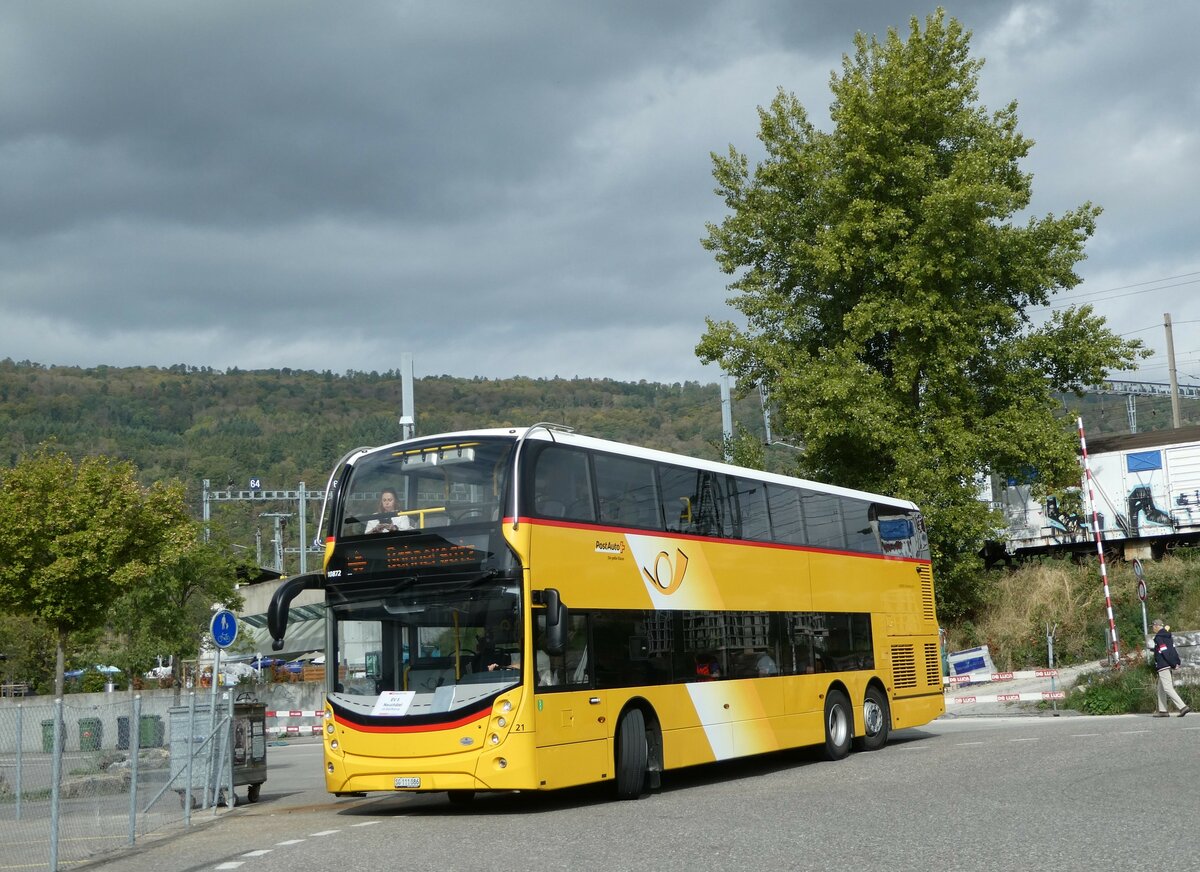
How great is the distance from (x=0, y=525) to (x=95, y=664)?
86.9 ft

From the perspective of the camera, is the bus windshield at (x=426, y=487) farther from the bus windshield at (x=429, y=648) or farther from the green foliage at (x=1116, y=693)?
the green foliage at (x=1116, y=693)

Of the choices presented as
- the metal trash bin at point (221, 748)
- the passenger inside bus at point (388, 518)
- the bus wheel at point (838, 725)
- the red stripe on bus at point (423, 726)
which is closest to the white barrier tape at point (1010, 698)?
the bus wheel at point (838, 725)

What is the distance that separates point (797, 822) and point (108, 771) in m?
7.53

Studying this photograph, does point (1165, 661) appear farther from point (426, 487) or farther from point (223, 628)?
point (223, 628)

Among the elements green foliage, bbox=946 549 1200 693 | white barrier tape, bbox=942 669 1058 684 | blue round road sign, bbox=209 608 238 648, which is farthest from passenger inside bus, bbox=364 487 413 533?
green foliage, bbox=946 549 1200 693

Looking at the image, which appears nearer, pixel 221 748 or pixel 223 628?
pixel 221 748

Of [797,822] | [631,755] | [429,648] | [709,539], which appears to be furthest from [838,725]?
[797,822]

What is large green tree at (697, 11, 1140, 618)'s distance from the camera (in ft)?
116

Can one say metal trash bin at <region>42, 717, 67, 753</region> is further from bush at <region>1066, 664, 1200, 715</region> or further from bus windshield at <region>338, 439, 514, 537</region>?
bush at <region>1066, 664, 1200, 715</region>

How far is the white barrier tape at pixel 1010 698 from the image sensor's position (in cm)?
2730

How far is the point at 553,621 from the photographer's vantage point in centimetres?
1309

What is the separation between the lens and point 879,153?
3647cm

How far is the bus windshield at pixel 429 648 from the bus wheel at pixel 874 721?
8.66 m

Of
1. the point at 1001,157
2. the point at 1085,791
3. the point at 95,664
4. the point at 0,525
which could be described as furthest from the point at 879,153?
the point at 95,664
